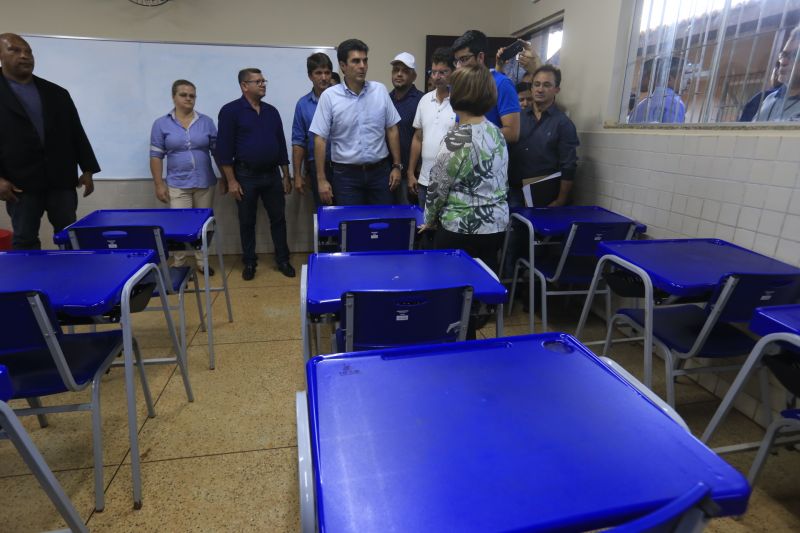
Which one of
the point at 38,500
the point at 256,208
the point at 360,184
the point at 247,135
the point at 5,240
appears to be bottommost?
the point at 38,500

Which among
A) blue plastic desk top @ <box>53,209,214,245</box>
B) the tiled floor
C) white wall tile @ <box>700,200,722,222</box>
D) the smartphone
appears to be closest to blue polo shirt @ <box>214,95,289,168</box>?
blue plastic desk top @ <box>53,209,214,245</box>

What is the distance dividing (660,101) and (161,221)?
118 inches

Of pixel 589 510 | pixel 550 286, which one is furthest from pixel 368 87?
pixel 589 510

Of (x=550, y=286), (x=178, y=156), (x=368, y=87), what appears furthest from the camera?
(x=178, y=156)

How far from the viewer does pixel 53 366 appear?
1513mm

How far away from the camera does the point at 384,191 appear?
3.48 metres

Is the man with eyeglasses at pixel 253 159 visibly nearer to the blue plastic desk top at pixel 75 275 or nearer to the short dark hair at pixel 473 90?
the blue plastic desk top at pixel 75 275

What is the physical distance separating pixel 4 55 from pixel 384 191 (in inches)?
96.7

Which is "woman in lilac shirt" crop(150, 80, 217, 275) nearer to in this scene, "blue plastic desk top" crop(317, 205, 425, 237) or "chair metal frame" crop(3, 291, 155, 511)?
"blue plastic desk top" crop(317, 205, 425, 237)

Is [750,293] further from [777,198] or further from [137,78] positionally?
[137,78]

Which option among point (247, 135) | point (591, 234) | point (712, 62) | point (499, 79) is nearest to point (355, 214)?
point (499, 79)

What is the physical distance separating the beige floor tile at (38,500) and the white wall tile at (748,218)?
9.65 feet

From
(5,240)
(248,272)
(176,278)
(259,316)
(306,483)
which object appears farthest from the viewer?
(248,272)

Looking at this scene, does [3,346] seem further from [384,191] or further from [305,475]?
[384,191]
